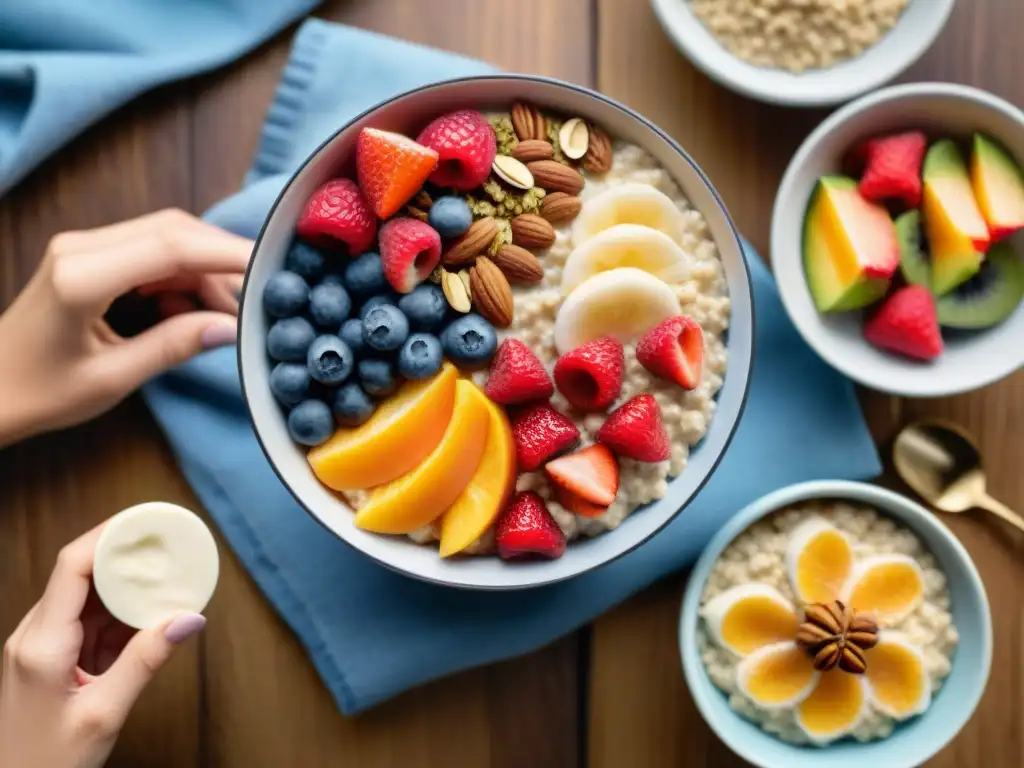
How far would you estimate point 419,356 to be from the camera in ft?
2.89

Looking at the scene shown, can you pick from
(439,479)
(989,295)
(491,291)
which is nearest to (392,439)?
(439,479)

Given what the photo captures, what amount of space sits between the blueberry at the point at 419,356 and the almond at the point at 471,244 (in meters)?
0.08

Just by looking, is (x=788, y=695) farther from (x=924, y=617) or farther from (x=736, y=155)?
(x=736, y=155)

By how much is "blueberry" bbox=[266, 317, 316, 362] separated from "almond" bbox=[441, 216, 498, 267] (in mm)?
137

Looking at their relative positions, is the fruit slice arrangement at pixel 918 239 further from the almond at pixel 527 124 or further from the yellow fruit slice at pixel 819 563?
→ the almond at pixel 527 124

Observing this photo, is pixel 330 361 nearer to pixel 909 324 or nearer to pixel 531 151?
pixel 531 151

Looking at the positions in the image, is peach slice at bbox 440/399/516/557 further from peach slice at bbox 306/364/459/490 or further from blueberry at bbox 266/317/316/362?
blueberry at bbox 266/317/316/362

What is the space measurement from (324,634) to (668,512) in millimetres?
A: 402

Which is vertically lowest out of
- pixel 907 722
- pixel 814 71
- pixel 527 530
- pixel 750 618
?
pixel 907 722

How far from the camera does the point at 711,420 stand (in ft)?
3.11

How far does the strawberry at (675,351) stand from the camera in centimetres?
87

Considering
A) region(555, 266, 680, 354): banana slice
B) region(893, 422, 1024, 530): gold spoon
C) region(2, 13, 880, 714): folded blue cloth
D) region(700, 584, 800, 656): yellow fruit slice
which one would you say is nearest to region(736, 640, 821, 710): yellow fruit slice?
region(700, 584, 800, 656): yellow fruit slice

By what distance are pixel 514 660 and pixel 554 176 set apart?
20.8 inches

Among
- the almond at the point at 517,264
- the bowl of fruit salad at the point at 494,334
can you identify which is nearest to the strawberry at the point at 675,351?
the bowl of fruit salad at the point at 494,334
